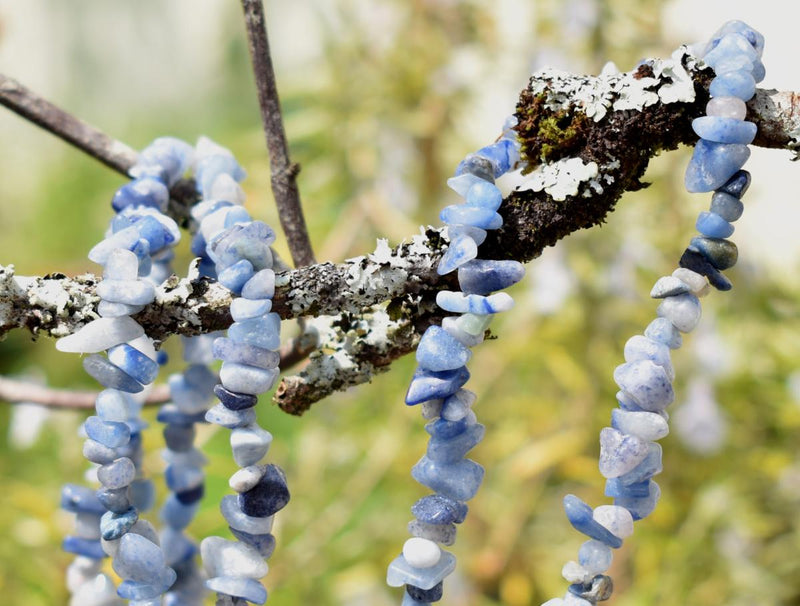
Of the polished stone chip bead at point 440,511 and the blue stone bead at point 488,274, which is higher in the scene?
the blue stone bead at point 488,274

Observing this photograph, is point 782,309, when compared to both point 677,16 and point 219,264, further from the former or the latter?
point 219,264

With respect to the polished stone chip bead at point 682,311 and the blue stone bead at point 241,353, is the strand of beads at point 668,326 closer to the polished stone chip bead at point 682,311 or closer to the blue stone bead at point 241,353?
the polished stone chip bead at point 682,311

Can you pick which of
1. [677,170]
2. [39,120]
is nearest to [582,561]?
[39,120]

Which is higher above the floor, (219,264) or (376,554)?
(376,554)

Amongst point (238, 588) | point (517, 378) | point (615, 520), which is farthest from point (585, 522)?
point (517, 378)

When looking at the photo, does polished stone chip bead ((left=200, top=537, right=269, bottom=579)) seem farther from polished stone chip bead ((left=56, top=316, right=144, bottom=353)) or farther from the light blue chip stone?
the light blue chip stone

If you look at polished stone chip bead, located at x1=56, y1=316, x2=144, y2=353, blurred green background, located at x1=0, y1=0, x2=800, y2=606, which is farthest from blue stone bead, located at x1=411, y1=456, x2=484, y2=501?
blurred green background, located at x1=0, y1=0, x2=800, y2=606

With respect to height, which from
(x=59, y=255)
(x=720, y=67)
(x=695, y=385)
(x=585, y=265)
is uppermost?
(x=59, y=255)

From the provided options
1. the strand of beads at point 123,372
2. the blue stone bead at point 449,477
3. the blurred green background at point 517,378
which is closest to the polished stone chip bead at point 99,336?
the strand of beads at point 123,372
